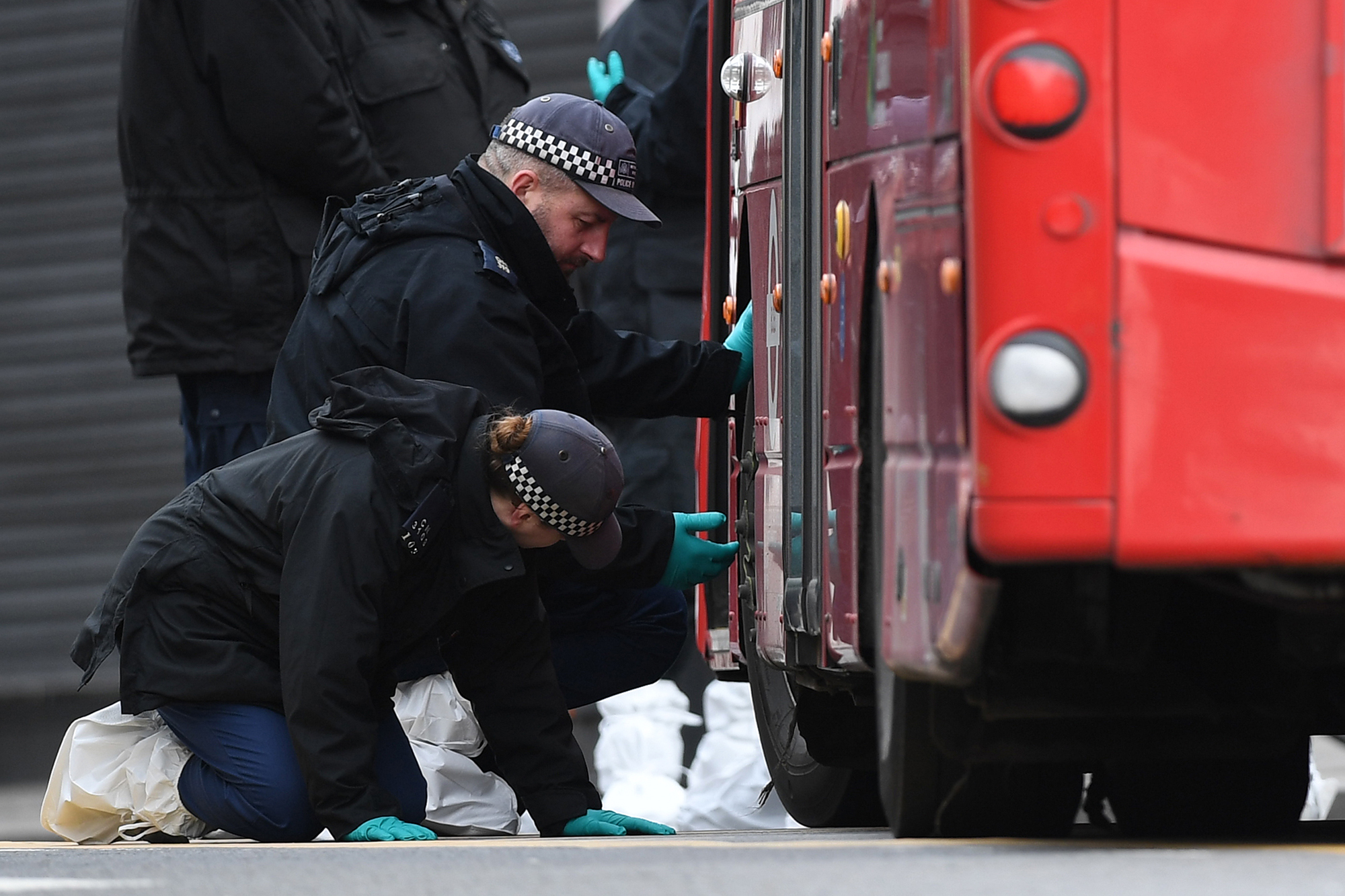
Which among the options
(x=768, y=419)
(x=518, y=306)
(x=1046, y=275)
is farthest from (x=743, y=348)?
(x=1046, y=275)

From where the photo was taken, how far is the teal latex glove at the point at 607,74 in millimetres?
6098

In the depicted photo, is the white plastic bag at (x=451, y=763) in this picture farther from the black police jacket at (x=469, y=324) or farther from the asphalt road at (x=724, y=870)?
the asphalt road at (x=724, y=870)

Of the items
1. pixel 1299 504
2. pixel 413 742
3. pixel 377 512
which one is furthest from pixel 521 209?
pixel 1299 504

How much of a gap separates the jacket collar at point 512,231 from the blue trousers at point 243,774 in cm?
103

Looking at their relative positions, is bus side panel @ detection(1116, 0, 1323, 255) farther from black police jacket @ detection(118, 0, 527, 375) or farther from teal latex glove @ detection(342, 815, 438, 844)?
black police jacket @ detection(118, 0, 527, 375)

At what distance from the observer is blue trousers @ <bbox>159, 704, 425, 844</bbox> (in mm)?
4195

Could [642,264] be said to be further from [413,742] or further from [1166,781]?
[1166,781]

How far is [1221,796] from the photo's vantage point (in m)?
3.66

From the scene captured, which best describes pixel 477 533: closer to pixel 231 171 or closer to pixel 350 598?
pixel 350 598

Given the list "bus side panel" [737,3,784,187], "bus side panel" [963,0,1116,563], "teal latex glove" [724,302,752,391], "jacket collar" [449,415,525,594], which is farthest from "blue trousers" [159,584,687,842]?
"bus side panel" [963,0,1116,563]

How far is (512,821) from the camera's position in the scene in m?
4.75

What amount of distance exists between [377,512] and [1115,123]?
1791 millimetres

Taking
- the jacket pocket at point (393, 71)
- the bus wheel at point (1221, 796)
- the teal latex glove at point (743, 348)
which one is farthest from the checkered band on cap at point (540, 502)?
the jacket pocket at point (393, 71)

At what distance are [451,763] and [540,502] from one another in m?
0.95
